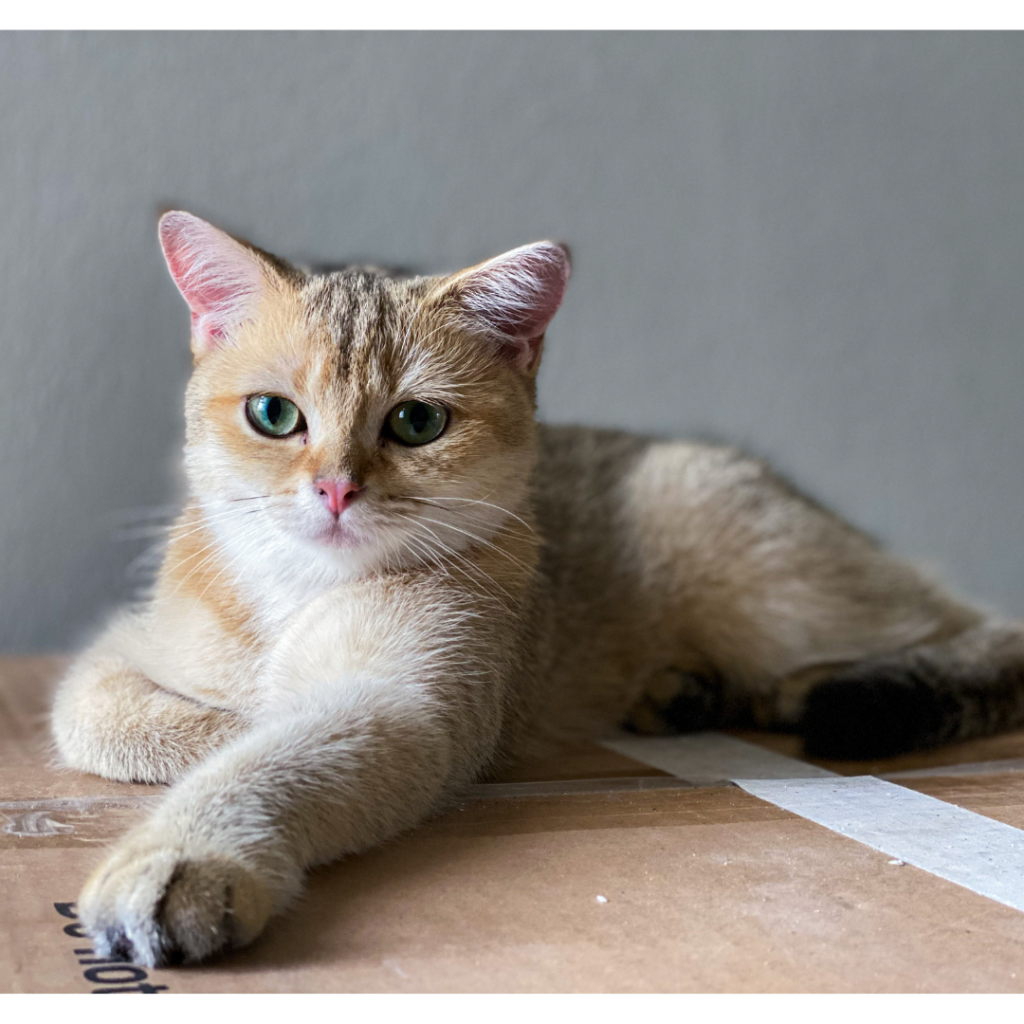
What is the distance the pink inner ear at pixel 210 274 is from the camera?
1.71m

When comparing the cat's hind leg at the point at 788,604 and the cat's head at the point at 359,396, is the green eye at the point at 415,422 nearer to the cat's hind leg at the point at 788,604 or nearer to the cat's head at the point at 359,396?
the cat's head at the point at 359,396

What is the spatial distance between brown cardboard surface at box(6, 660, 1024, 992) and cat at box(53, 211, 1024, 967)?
59mm

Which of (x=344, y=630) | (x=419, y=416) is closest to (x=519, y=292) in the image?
(x=419, y=416)

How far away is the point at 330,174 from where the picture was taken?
3.02 meters

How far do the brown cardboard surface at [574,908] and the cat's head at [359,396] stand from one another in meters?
0.42

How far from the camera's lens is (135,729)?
1.68m

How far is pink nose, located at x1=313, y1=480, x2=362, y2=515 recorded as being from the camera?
1.53 meters

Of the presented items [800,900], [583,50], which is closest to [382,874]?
[800,900]

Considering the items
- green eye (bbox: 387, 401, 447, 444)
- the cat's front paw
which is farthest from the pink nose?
the cat's front paw

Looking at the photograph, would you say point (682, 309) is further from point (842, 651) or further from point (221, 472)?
point (221, 472)

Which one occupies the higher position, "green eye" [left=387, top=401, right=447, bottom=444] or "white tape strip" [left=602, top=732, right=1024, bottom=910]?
"green eye" [left=387, top=401, right=447, bottom=444]

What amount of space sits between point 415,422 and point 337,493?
0.20 m

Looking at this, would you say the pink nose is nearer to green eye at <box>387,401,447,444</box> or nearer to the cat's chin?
the cat's chin

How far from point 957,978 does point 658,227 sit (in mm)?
2484
